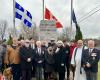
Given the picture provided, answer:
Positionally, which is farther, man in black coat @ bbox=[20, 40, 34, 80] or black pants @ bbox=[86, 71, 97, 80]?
man in black coat @ bbox=[20, 40, 34, 80]

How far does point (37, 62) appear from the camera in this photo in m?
18.2

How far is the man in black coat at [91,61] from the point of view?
1498cm

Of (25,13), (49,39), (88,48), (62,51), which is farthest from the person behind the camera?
(25,13)

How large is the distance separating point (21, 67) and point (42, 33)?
297 cm

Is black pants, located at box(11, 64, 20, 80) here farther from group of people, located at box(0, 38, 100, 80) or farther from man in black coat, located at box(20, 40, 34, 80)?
man in black coat, located at box(20, 40, 34, 80)

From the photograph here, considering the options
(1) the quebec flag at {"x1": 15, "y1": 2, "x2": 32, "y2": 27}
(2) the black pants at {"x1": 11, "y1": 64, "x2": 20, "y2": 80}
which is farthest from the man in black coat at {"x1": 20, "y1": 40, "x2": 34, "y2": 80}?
(1) the quebec flag at {"x1": 15, "y1": 2, "x2": 32, "y2": 27}

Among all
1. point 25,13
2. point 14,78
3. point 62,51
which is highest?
point 25,13

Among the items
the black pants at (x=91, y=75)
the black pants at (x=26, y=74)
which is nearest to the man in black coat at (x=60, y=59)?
the black pants at (x=26, y=74)

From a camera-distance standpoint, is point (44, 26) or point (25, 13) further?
point (25, 13)

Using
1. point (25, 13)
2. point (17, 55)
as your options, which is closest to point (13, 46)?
point (17, 55)

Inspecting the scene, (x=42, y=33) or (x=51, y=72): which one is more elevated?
(x=42, y=33)

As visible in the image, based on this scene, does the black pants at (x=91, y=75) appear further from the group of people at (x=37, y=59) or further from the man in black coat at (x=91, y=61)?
the group of people at (x=37, y=59)

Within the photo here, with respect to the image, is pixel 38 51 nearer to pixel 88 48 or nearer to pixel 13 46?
pixel 13 46

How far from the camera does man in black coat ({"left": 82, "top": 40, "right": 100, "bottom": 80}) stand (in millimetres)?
14977
